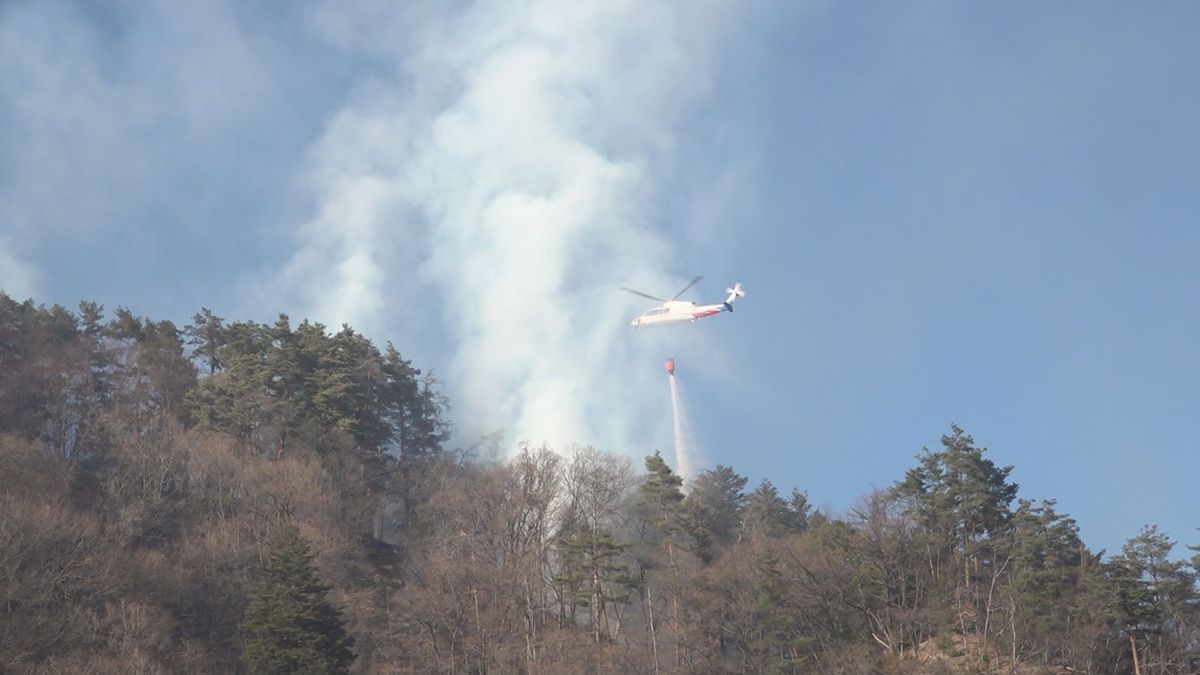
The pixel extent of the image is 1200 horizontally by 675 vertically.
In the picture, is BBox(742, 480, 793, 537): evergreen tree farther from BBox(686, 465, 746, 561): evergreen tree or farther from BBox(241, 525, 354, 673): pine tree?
BBox(241, 525, 354, 673): pine tree

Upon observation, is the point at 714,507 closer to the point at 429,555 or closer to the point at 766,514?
the point at 766,514

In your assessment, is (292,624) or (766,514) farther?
(766,514)

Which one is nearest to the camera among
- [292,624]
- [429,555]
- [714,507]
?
[292,624]

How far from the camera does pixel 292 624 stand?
144 feet

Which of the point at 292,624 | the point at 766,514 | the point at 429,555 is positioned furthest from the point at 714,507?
the point at 292,624

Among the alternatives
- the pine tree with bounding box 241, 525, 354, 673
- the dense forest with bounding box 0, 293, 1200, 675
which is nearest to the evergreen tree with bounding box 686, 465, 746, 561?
the dense forest with bounding box 0, 293, 1200, 675

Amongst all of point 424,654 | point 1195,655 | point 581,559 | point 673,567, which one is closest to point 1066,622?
point 1195,655

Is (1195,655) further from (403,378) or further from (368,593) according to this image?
(403,378)

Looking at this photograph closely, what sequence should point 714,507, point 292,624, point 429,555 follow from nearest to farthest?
point 292,624 → point 429,555 → point 714,507

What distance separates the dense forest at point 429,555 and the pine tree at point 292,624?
12 centimetres

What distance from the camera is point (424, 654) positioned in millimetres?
51094

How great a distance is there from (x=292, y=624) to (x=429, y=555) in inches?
630

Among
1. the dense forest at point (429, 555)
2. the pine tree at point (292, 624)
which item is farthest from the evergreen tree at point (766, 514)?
the pine tree at point (292, 624)

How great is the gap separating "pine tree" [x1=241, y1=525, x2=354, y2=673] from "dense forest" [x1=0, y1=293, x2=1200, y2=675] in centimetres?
12
